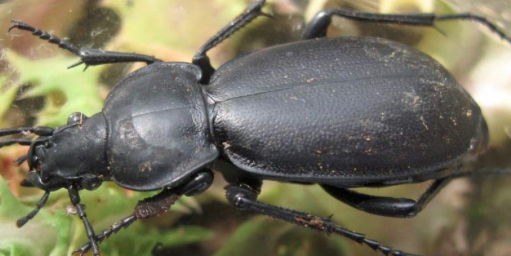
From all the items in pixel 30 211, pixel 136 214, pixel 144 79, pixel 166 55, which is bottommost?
pixel 30 211

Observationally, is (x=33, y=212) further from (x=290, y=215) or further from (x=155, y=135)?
(x=290, y=215)

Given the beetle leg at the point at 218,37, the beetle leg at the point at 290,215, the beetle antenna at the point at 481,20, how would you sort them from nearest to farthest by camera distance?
1. the beetle leg at the point at 290,215
2. the beetle leg at the point at 218,37
3. the beetle antenna at the point at 481,20

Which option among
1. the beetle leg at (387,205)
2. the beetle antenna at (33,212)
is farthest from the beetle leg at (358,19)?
the beetle antenna at (33,212)

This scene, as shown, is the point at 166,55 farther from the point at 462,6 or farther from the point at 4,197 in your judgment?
the point at 462,6

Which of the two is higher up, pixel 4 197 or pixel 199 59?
pixel 199 59

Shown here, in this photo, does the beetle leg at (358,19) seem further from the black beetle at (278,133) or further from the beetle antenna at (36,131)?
the beetle antenna at (36,131)

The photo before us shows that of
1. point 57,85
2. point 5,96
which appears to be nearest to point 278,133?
point 57,85

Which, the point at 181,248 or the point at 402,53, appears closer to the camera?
the point at 402,53

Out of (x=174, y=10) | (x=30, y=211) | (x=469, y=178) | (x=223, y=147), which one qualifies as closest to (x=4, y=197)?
(x=30, y=211)
